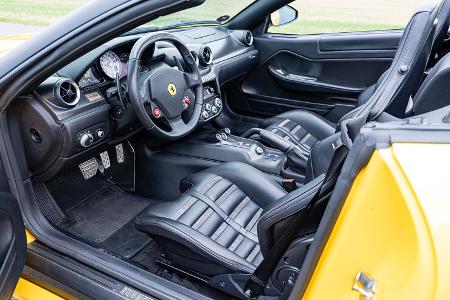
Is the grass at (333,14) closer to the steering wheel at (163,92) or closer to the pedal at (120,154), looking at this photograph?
the steering wheel at (163,92)

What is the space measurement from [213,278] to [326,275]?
2.99 feet

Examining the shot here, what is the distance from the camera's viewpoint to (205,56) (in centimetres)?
276

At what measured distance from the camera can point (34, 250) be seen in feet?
5.51

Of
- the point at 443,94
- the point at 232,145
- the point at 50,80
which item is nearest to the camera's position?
the point at 443,94

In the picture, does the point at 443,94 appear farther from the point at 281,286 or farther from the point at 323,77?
the point at 323,77

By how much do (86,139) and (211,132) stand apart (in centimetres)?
99

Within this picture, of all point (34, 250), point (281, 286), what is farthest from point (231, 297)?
point (34, 250)

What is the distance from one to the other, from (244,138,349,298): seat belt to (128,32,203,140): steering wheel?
0.95 meters

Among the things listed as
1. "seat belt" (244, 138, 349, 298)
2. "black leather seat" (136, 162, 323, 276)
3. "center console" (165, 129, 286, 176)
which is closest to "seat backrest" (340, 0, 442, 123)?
"seat belt" (244, 138, 349, 298)

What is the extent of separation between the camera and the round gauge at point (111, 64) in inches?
85.2

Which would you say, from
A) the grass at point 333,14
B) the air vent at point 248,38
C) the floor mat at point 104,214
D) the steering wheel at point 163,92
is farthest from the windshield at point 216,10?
the floor mat at point 104,214

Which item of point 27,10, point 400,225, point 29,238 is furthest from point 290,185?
point 27,10

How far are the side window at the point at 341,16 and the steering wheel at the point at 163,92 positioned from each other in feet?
3.97

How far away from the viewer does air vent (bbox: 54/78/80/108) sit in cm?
180
